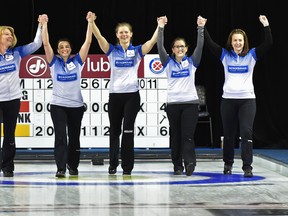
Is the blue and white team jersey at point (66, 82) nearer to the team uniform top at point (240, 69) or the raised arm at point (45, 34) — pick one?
the raised arm at point (45, 34)

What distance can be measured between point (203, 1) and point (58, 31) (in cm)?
227

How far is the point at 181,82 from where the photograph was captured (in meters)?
7.72

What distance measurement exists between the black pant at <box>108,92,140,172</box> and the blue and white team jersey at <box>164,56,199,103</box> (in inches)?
14.1

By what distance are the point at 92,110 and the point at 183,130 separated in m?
2.65

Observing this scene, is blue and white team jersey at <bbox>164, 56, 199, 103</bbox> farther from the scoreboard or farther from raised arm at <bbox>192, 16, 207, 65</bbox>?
the scoreboard

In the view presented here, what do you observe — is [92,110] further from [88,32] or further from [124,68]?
[88,32]

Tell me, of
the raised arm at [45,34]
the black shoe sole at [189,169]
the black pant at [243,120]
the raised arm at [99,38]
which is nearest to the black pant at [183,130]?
the black shoe sole at [189,169]

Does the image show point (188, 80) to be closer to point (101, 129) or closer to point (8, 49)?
point (8, 49)

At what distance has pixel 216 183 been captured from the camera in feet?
22.4

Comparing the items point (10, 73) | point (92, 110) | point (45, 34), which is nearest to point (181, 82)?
point (45, 34)

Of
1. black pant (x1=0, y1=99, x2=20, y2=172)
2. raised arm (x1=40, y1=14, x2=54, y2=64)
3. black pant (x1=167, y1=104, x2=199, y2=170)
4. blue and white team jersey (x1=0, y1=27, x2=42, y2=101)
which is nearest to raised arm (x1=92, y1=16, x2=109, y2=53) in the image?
raised arm (x1=40, y1=14, x2=54, y2=64)

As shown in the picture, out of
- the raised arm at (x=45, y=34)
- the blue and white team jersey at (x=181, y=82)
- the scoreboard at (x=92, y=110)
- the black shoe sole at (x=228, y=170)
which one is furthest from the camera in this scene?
the scoreboard at (x=92, y=110)

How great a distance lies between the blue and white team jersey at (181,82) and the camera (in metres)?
7.70

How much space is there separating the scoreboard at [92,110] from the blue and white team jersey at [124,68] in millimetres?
2360
